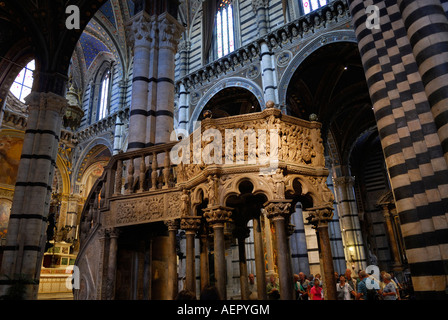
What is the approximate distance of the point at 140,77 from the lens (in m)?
7.29

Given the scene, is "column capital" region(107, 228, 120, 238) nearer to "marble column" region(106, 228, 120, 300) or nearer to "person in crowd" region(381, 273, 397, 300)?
"marble column" region(106, 228, 120, 300)

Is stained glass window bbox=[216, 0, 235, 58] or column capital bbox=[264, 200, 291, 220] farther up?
stained glass window bbox=[216, 0, 235, 58]

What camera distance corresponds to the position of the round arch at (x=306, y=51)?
1175 centimetres

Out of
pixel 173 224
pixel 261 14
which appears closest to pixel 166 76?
pixel 173 224

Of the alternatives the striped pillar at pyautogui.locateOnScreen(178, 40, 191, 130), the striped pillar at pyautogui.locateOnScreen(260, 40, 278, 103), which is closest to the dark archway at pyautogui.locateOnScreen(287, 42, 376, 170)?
the striped pillar at pyautogui.locateOnScreen(260, 40, 278, 103)

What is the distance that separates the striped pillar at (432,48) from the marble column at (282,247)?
2.26m

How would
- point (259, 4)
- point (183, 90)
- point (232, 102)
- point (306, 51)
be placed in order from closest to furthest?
point (306, 51) → point (259, 4) → point (183, 90) → point (232, 102)

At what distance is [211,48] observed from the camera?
16.4 metres

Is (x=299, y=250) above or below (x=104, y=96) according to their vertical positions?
below

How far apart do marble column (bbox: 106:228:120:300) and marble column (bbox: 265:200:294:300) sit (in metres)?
2.60

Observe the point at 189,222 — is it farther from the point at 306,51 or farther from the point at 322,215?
the point at 306,51

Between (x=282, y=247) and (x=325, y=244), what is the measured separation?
75cm

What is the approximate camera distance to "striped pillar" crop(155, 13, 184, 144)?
22.7 feet

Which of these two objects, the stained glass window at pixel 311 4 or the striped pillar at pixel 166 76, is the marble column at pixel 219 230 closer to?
the striped pillar at pixel 166 76
